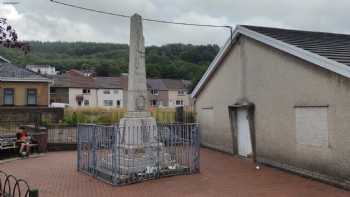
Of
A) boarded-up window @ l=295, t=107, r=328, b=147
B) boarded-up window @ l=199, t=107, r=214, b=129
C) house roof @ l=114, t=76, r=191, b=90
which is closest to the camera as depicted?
boarded-up window @ l=295, t=107, r=328, b=147

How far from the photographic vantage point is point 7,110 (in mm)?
31188

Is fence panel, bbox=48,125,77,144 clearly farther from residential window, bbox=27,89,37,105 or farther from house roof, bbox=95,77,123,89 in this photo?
house roof, bbox=95,77,123,89

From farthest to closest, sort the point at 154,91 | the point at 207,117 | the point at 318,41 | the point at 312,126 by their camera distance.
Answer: the point at 154,91
the point at 207,117
the point at 318,41
the point at 312,126

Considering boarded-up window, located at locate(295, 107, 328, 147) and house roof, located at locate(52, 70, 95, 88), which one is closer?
boarded-up window, located at locate(295, 107, 328, 147)

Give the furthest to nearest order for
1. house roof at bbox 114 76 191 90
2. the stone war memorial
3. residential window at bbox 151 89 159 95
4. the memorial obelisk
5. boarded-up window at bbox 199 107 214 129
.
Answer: house roof at bbox 114 76 191 90, residential window at bbox 151 89 159 95, boarded-up window at bbox 199 107 214 129, the memorial obelisk, the stone war memorial

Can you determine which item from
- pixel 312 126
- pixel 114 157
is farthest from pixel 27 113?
pixel 312 126

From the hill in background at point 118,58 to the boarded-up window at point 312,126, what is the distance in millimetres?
56449

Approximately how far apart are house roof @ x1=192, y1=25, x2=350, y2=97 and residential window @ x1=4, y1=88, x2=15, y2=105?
73.3 ft

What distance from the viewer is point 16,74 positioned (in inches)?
1403

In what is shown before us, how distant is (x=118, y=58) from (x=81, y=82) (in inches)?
1634

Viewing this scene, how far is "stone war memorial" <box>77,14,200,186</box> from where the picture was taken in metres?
12.7

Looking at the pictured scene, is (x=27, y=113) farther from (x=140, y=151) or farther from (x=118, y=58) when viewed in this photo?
(x=118, y=58)

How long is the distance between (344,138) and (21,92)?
98.4 ft

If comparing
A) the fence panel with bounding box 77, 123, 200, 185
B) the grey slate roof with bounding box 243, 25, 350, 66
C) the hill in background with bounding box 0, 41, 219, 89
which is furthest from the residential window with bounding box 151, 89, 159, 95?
the fence panel with bounding box 77, 123, 200, 185
